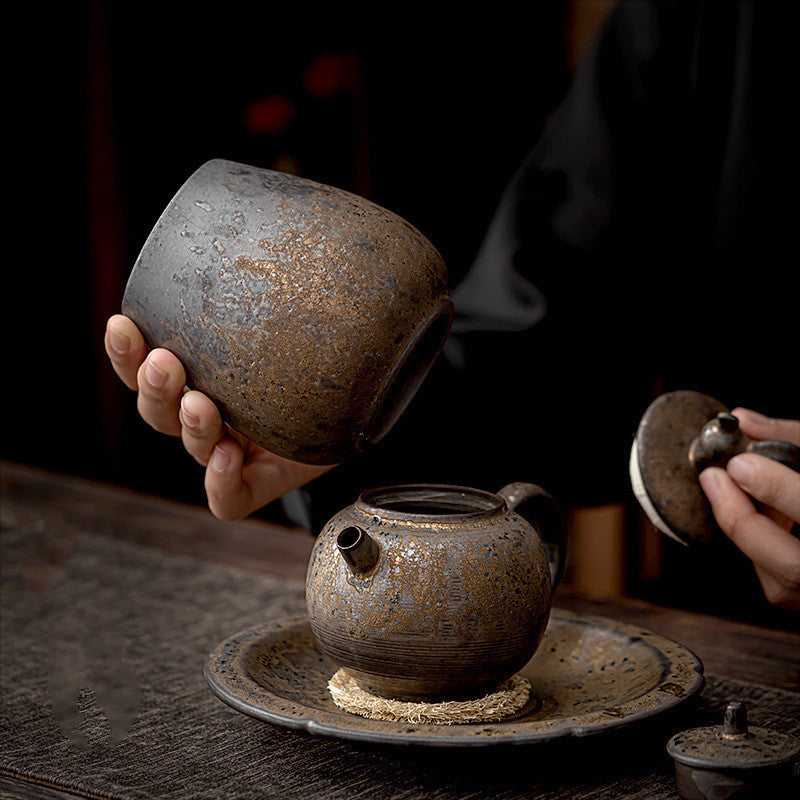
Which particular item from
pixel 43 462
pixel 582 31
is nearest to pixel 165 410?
pixel 582 31

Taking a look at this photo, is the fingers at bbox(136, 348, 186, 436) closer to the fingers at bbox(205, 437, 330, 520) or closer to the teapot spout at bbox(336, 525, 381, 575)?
the fingers at bbox(205, 437, 330, 520)

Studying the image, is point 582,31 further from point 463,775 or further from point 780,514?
point 463,775

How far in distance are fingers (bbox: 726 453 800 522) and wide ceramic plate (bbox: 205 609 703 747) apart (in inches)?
7.7

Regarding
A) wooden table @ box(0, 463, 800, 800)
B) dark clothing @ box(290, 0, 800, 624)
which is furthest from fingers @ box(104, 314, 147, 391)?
dark clothing @ box(290, 0, 800, 624)

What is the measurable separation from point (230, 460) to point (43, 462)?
2898 millimetres

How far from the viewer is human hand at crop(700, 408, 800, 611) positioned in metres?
1.02

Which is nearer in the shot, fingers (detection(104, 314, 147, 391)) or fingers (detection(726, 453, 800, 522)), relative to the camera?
fingers (detection(104, 314, 147, 391))

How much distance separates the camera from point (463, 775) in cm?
78

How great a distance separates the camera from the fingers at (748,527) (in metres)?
1.03

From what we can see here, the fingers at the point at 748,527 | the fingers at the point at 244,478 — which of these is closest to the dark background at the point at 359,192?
the fingers at the point at 244,478

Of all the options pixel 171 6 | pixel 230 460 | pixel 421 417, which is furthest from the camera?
pixel 171 6

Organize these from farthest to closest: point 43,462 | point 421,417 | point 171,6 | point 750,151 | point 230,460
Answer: point 43,462 < point 171,6 < point 750,151 < point 421,417 < point 230,460

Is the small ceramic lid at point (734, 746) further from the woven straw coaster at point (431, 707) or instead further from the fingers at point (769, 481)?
the fingers at point (769, 481)

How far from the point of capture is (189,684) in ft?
3.26
